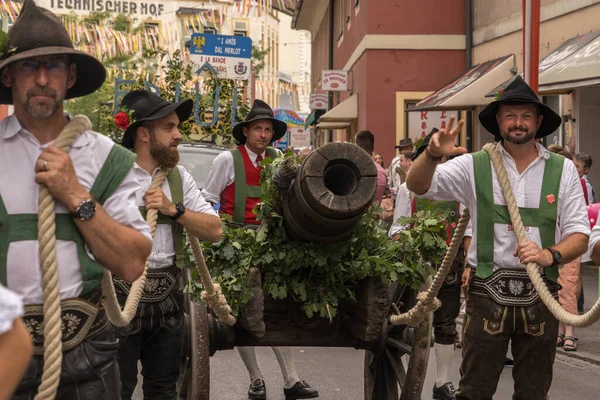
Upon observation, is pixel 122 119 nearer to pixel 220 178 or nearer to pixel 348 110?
pixel 220 178

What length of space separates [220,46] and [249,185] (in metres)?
19.3

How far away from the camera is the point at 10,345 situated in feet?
7.67

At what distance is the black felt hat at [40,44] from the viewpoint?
144 inches

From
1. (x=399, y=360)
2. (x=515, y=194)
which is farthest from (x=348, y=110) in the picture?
(x=515, y=194)

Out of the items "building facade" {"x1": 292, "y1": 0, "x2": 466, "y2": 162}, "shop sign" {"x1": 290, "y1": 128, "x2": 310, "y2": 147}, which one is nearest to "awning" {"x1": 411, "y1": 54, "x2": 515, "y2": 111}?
"building facade" {"x1": 292, "y1": 0, "x2": 466, "y2": 162}

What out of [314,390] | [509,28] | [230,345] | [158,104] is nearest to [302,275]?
[230,345]

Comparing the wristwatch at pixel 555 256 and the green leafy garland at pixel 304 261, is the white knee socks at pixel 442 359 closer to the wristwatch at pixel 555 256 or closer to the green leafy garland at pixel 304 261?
the green leafy garland at pixel 304 261

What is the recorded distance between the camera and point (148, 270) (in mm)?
5977

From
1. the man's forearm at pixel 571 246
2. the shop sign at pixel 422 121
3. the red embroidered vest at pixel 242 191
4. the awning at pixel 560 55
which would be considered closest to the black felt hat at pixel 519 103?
the man's forearm at pixel 571 246

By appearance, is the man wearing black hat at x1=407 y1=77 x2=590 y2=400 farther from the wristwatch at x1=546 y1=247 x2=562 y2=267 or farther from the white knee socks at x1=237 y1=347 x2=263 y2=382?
the white knee socks at x1=237 y1=347 x2=263 y2=382

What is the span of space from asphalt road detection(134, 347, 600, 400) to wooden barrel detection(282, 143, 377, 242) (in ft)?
9.18

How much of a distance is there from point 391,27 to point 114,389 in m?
20.2

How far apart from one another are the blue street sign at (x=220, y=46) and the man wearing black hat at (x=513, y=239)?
20726 mm

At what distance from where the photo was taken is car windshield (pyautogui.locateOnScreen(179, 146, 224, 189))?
40.2 ft
